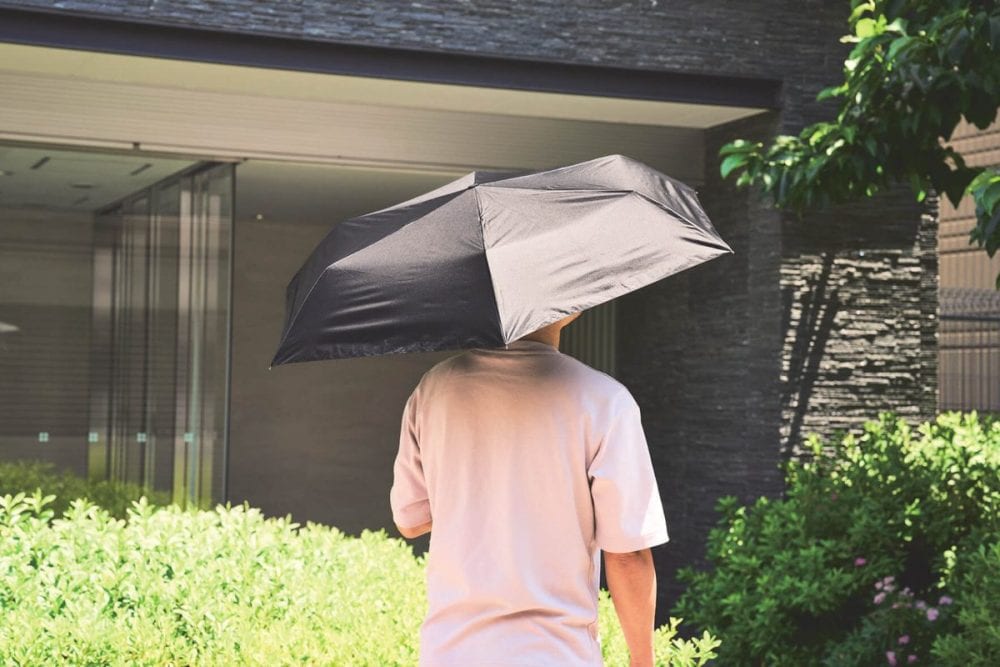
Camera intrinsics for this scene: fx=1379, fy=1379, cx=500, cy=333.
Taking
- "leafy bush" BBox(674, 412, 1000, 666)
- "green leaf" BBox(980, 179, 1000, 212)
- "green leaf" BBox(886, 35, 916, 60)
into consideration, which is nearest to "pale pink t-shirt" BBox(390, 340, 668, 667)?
"green leaf" BBox(980, 179, 1000, 212)

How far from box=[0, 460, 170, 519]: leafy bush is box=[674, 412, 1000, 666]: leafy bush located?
12.7ft

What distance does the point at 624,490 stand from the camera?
8.64ft

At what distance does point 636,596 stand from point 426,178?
27.0ft

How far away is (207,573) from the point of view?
467cm

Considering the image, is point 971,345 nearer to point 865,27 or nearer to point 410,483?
point 865,27

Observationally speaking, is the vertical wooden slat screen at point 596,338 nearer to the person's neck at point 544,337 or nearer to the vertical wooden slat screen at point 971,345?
the vertical wooden slat screen at point 971,345

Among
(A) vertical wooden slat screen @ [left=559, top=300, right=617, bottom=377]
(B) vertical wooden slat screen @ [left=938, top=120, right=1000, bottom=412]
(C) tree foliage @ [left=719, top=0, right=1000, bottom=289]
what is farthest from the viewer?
(B) vertical wooden slat screen @ [left=938, top=120, right=1000, bottom=412]

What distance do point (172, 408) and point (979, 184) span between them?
19.6 ft

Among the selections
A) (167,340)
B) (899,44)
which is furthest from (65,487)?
(899,44)

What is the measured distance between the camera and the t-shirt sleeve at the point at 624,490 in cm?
263

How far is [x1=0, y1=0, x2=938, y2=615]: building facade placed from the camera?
8.50m

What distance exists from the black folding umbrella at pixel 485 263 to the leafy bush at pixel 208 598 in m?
1.31

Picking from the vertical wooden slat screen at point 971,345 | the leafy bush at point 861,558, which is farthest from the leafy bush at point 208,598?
the vertical wooden slat screen at point 971,345

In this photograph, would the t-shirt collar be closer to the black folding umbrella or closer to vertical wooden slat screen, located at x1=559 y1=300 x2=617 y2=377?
the black folding umbrella
